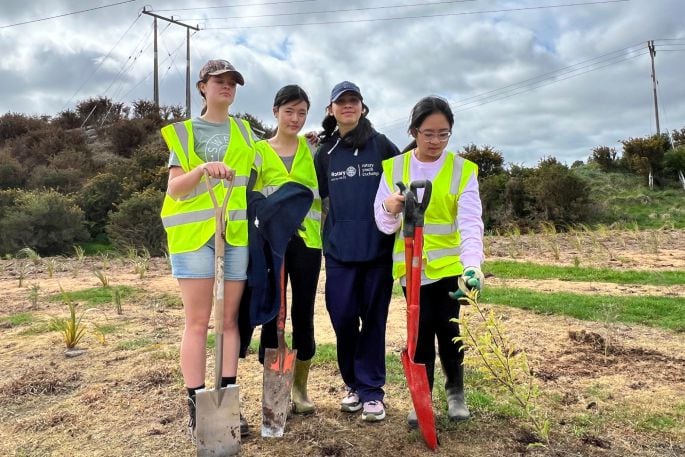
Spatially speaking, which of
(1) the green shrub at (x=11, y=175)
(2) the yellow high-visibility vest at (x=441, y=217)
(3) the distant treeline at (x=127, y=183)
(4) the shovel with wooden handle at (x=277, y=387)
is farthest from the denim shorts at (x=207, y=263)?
(1) the green shrub at (x=11, y=175)

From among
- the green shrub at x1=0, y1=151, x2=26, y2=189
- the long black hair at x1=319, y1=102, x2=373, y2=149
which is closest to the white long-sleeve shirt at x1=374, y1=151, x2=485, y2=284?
the long black hair at x1=319, y1=102, x2=373, y2=149

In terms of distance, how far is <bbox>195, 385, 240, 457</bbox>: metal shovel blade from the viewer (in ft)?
8.33

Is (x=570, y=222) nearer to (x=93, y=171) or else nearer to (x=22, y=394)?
(x=22, y=394)

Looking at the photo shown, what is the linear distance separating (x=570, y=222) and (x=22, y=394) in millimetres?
16565

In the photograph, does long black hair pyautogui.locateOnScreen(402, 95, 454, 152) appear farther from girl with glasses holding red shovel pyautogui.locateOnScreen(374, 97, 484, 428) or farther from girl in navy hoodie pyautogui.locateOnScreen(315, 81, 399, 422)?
girl in navy hoodie pyautogui.locateOnScreen(315, 81, 399, 422)

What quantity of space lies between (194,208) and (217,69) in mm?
709

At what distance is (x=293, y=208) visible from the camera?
2771mm

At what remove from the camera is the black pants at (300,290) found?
2.90m

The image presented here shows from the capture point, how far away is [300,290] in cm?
293

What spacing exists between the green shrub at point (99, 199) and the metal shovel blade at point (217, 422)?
1702cm

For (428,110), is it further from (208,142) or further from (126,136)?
(126,136)

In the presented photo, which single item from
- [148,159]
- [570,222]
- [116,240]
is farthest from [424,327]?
[148,159]

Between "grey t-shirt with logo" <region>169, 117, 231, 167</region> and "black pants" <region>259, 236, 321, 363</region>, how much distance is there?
1.98ft

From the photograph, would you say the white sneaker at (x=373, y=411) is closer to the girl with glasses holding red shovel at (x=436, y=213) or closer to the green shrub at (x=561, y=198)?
the girl with glasses holding red shovel at (x=436, y=213)
